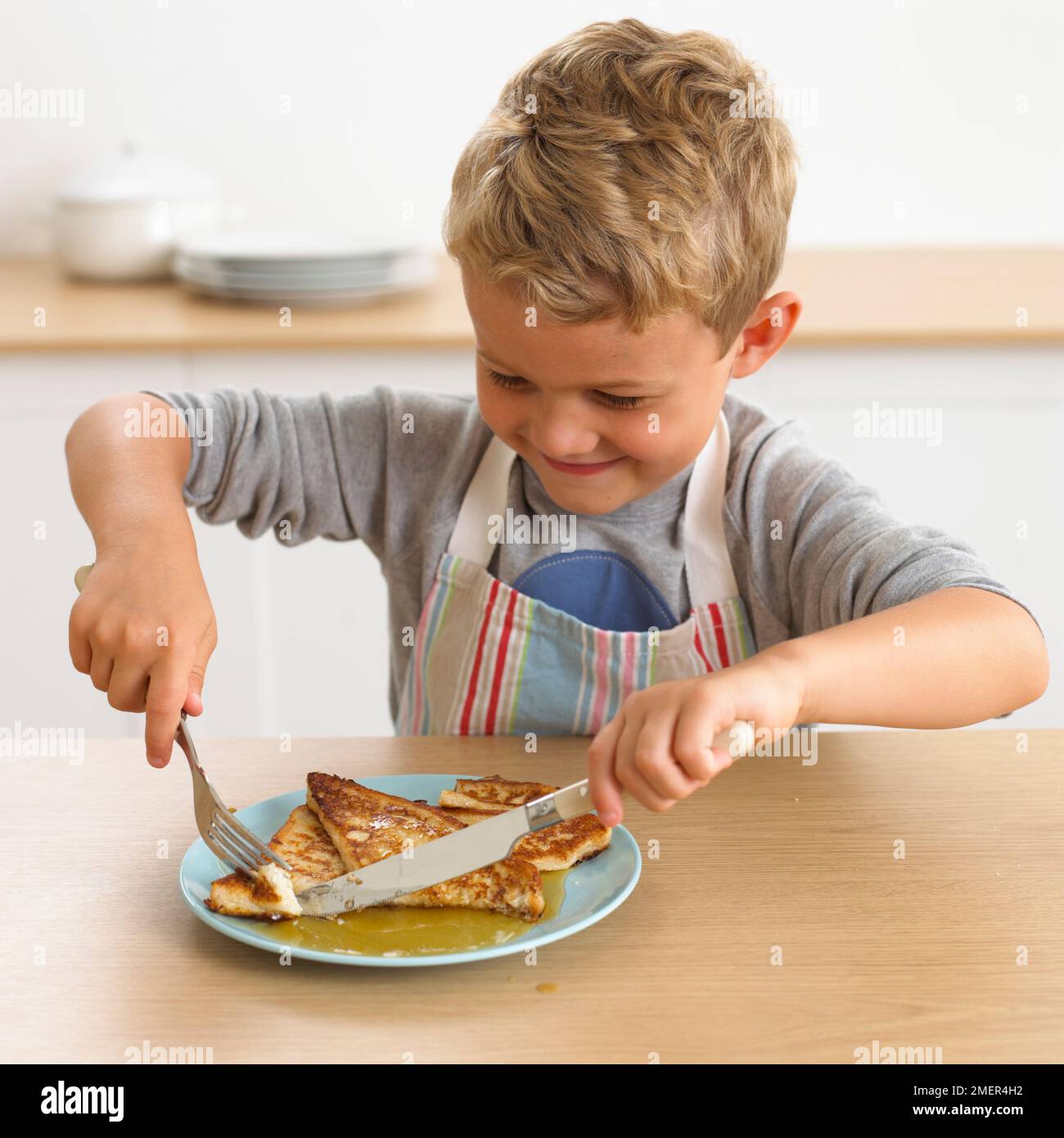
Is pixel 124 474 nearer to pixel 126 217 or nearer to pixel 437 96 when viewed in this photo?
pixel 126 217

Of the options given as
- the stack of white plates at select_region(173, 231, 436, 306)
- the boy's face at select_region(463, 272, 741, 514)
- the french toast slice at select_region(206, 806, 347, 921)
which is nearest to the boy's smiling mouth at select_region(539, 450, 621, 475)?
the boy's face at select_region(463, 272, 741, 514)

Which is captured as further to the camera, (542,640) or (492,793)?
(542,640)

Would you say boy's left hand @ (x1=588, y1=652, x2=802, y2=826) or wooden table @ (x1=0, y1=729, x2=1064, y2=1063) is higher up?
boy's left hand @ (x1=588, y1=652, x2=802, y2=826)

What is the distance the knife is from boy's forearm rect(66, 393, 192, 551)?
0.35 meters

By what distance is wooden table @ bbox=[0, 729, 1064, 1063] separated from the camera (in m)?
0.64

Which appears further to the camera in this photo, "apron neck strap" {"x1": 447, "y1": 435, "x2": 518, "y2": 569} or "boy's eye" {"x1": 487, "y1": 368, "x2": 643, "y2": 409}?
"apron neck strap" {"x1": 447, "y1": 435, "x2": 518, "y2": 569}

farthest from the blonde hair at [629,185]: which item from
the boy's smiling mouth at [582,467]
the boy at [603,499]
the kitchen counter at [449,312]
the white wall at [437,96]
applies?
the white wall at [437,96]

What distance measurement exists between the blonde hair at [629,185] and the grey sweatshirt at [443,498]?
0.17 m

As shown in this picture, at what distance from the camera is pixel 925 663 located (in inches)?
33.5

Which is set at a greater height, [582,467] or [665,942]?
[582,467]

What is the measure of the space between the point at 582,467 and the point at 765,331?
0.18 m

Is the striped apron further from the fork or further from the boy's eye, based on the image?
the fork

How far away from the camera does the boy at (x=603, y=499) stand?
2.81 feet

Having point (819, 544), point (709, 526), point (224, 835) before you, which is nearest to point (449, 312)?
point (709, 526)
